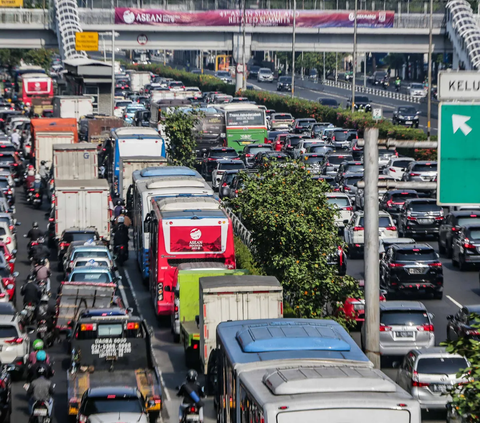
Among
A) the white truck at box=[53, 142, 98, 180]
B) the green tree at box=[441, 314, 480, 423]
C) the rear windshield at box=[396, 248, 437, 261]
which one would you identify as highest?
the white truck at box=[53, 142, 98, 180]

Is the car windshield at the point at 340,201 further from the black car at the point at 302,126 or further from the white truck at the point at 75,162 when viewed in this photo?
the black car at the point at 302,126

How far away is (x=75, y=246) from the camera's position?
32781 millimetres

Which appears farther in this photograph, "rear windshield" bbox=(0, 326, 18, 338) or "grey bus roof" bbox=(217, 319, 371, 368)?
"rear windshield" bbox=(0, 326, 18, 338)

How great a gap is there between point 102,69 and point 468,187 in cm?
6629

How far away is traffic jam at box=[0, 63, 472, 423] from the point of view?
1400 centimetres

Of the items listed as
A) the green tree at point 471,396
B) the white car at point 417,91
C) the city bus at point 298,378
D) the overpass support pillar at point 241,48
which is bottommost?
the city bus at point 298,378

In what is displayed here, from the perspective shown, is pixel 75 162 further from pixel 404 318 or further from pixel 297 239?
pixel 404 318

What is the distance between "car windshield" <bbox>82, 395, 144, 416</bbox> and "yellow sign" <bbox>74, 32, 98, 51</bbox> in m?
74.3

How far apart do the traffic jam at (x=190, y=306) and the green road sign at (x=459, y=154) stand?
215 cm

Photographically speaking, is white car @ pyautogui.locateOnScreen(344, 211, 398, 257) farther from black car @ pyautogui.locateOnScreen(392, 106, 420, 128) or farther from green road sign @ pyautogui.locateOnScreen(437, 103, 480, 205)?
black car @ pyautogui.locateOnScreen(392, 106, 420, 128)

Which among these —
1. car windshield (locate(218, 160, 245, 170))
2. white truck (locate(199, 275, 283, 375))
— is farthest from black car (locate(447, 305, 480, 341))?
car windshield (locate(218, 160, 245, 170))

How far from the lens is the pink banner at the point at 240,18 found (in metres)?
95.7

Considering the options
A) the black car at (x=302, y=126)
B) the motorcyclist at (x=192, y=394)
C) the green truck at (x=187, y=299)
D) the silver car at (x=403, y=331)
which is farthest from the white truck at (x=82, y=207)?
the black car at (x=302, y=126)

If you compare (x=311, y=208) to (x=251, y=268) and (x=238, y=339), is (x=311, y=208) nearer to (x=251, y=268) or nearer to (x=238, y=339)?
(x=251, y=268)
